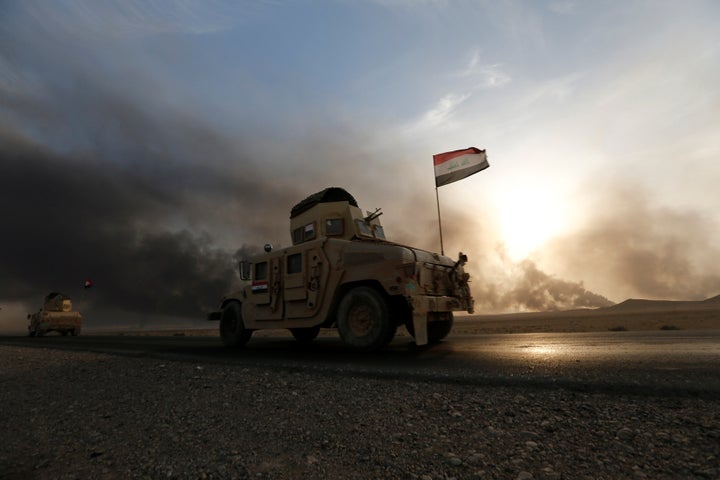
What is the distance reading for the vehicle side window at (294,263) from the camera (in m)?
9.78

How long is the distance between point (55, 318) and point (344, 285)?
30611mm

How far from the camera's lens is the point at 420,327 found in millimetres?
7461

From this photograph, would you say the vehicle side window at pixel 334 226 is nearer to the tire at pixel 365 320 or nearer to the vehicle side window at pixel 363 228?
the vehicle side window at pixel 363 228

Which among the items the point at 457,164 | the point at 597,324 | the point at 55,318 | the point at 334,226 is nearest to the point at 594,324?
the point at 597,324

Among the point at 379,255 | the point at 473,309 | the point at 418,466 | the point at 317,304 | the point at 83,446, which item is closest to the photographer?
the point at 418,466

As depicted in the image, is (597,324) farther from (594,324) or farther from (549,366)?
(549,366)

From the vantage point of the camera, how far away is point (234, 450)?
10.3ft

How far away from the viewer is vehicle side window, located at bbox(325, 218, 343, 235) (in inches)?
406

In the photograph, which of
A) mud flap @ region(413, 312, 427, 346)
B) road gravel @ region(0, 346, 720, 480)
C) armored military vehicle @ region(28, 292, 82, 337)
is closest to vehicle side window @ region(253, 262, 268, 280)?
mud flap @ region(413, 312, 427, 346)

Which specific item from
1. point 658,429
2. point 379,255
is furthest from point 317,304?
point 658,429

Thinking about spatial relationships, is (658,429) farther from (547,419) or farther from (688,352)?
(688,352)

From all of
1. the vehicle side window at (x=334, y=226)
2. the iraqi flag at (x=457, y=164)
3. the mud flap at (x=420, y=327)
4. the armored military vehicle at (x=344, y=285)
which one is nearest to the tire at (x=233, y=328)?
the armored military vehicle at (x=344, y=285)

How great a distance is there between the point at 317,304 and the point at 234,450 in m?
5.96

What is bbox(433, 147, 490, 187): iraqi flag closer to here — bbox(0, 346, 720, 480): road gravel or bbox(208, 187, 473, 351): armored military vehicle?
bbox(208, 187, 473, 351): armored military vehicle
